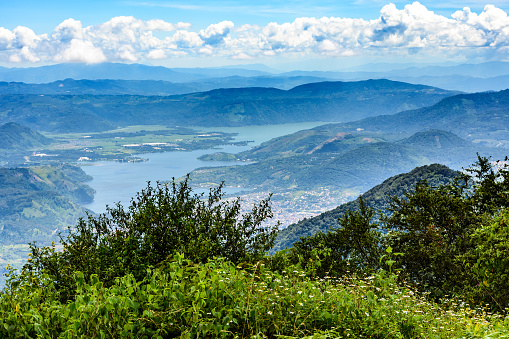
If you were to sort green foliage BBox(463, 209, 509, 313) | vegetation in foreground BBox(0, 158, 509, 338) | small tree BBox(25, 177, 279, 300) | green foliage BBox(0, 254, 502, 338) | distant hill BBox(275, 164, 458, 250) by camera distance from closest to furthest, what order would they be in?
1. green foliage BBox(0, 254, 502, 338)
2. vegetation in foreground BBox(0, 158, 509, 338)
3. small tree BBox(25, 177, 279, 300)
4. green foliage BBox(463, 209, 509, 313)
5. distant hill BBox(275, 164, 458, 250)

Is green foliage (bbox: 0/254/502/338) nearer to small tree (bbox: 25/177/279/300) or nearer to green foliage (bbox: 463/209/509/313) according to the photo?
small tree (bbox: 25/177/279/300)

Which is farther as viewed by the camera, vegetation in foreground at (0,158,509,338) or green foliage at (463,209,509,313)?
green foliage at (463,209,509,313)

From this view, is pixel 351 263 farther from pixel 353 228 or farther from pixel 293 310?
pixel 293 310

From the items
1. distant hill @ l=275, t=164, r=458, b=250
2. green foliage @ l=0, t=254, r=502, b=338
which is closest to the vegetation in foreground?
green foliage @ l=0, t=254, r=502, b=338

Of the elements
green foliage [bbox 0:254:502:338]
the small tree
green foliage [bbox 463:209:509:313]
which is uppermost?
green foliage [bbox 0:254:502:338]

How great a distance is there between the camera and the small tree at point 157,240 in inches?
294

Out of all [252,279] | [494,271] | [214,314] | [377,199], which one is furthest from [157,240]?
[377,199]

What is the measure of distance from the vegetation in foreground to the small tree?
0.03 metres

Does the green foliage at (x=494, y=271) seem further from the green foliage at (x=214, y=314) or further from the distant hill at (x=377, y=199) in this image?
the distant hill at (x=377, y=199)

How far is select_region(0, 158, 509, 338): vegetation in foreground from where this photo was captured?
4.15m

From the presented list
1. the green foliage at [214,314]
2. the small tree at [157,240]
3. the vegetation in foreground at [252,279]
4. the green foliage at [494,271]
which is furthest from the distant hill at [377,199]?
the green foliage at [214,314]

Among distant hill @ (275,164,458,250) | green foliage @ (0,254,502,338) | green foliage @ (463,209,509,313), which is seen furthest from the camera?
distant hill @ (275,164,458,250)

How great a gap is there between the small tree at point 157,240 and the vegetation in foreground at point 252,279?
30 millimetres

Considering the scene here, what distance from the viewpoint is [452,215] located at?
14109 mm
